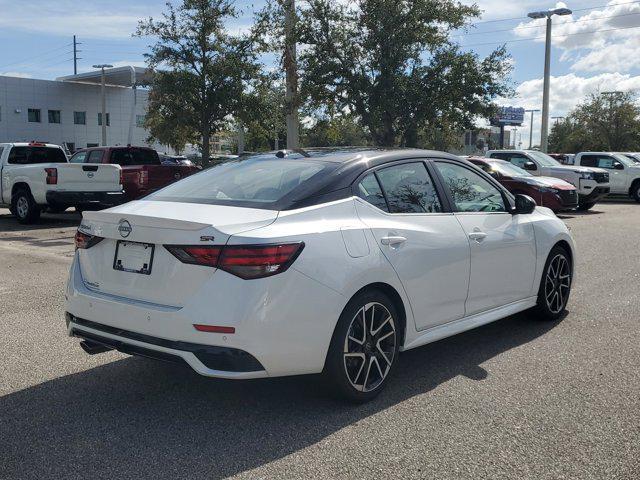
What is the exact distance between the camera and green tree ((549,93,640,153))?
53031mm

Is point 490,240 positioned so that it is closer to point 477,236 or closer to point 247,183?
point 477,236

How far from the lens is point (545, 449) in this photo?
3475mm

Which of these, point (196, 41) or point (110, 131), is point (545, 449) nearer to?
point (196, 41)

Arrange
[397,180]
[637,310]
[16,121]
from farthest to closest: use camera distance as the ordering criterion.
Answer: [16,121]
[637,310]
[397,180]

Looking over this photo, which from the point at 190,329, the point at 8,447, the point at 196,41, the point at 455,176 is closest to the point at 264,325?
the point at 190,329

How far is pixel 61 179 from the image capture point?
15.1 m

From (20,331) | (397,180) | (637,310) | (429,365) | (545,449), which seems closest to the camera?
(545,449)

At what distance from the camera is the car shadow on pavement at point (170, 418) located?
3303mm

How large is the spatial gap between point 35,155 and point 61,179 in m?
1.92

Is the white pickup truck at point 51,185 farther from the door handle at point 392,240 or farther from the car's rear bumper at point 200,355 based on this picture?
the door handle at point 392,240

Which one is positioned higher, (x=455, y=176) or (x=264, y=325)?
(x=455, y=176)

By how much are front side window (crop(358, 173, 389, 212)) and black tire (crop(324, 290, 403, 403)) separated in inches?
24.1

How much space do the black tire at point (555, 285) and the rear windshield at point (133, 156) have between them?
13399 mm

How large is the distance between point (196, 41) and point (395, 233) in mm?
→ 20302
